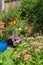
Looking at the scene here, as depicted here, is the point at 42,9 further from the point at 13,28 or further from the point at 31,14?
the point at 13,28

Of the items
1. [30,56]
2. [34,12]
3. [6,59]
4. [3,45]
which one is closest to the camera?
[30,56]

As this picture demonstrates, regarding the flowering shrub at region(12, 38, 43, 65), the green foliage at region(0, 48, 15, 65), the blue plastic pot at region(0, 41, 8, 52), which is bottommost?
the blue plastic pot at region(0, 41, 8, 52)

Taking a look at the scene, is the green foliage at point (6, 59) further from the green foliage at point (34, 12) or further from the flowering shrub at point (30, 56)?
the green foliage at point (34, 12)

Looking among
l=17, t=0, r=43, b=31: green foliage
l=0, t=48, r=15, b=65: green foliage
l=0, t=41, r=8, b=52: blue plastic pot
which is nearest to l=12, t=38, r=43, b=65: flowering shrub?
l=0, t=48, r=15, b=65: green foliage

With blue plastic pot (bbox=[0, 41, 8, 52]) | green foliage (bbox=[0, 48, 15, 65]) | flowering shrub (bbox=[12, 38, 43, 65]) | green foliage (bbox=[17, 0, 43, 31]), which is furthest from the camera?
green foliage (bbox=[17, 0, 43, 31])

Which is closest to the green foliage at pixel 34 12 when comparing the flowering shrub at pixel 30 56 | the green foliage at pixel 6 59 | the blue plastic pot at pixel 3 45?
the blue plastic pot at pixel 3 45

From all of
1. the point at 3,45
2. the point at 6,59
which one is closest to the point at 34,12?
the point at 3,45

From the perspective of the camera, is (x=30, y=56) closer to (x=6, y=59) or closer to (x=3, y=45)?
(x=6, y=59)

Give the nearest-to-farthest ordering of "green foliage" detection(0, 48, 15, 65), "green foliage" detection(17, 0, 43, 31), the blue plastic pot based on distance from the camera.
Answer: "green foliage" detection(0, 48, 15, 65) → the blue plastic pot → "green foliage" detection(17, 0, 43, 31)

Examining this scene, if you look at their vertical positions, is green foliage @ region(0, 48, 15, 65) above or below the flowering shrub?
below

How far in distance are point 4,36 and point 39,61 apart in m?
2.60

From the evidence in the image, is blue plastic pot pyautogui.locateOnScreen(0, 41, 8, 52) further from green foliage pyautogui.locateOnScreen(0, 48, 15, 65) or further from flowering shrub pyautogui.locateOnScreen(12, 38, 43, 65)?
flowering shrub pyautogui.locateOnScreen(12, 38, 43, 65)

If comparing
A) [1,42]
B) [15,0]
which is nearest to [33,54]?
[1,42]

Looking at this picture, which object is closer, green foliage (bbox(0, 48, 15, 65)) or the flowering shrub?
the flowering shrub
